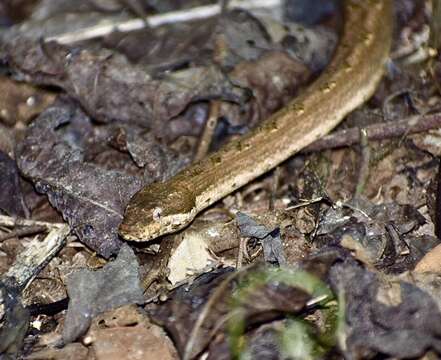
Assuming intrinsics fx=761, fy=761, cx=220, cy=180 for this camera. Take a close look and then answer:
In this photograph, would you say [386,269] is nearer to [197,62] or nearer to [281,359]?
[281,359]

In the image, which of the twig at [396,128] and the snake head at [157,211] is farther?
the twig at [396,128]

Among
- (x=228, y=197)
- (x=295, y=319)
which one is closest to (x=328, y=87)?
(x=228, y=197)

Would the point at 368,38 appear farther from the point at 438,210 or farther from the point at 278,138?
the point at 438,210

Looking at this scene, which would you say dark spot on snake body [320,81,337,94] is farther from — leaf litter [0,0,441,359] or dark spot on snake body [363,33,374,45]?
dark spot on snake body [363,33,374,45]

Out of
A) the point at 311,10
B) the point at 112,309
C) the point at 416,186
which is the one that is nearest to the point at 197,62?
the point at 311,10

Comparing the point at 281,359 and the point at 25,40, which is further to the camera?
the point at 25,40

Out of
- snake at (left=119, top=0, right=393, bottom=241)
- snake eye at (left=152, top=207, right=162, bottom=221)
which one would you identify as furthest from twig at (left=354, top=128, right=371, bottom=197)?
snake eye at (left=152, top=207, right=162, bottom=221)

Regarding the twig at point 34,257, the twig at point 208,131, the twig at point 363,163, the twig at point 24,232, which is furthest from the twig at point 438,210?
the twig at point 24,232

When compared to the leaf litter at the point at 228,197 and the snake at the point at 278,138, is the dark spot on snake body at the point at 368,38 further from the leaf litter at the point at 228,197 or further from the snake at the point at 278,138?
the leaf litter at the point at 228,197
